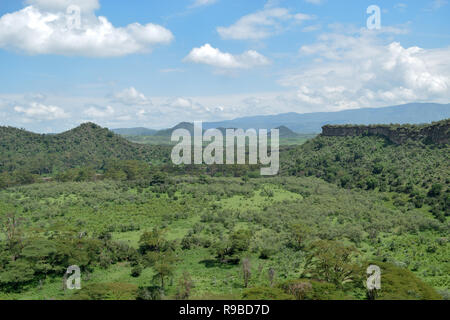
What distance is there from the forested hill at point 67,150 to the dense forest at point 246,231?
3506 cm

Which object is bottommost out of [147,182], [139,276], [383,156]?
[139,276]

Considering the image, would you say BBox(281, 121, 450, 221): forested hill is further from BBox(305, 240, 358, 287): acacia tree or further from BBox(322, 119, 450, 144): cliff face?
BBox(305, 240, 358, 287): acacia tree

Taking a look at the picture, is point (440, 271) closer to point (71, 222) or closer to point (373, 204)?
point (373, 204)

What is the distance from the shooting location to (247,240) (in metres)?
35.5

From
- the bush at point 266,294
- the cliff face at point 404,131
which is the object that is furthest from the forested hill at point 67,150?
the bush at point 266,294

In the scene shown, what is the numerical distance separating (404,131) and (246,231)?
216ft

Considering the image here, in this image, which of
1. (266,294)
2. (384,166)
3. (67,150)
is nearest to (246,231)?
(266,294)

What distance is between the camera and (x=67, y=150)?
140m

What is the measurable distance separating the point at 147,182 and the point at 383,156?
5887cm

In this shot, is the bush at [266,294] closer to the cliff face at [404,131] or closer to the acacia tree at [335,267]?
the acacia tree at [335,267]

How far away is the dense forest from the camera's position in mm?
25797

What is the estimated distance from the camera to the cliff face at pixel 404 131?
72.2 metres

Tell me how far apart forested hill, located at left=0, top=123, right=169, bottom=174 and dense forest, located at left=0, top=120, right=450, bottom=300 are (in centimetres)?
3506

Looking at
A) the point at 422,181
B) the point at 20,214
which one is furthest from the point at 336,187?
the point at 20,214
